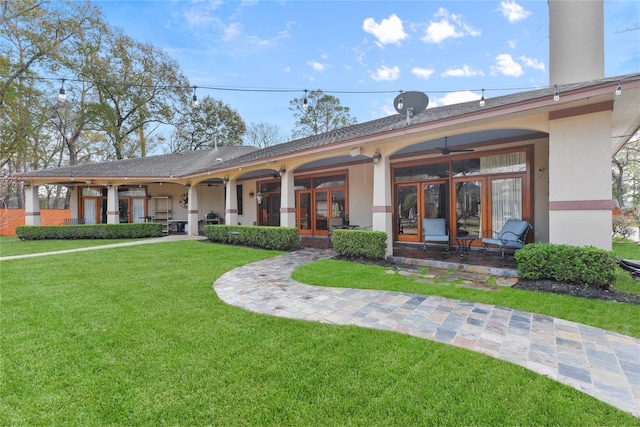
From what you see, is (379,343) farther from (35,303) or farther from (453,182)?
(453,182)

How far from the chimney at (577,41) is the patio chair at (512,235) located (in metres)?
4.23

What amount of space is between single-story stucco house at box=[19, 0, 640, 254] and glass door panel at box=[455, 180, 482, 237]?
3 cm

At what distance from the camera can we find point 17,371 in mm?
2350

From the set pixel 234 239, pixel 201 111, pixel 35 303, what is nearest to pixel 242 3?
pixel 234 239

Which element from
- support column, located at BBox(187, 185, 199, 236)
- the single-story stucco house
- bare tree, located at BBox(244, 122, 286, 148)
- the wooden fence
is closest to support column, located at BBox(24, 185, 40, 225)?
the single-story stucco house

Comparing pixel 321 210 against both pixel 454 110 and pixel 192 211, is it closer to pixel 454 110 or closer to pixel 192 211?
pixel 454 110

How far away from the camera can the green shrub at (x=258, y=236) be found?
28.6 ft

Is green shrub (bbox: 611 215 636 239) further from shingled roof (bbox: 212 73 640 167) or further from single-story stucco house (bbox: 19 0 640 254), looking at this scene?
shingled roof (bbox: 212 73 640 167)

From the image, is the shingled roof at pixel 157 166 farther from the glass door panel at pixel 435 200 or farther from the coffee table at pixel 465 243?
the coffee table at pixel 465 243

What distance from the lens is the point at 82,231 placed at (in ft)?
40.4

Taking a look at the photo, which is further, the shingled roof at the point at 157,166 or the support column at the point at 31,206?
the shingled roof at the point at 157,166

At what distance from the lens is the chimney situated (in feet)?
23.2

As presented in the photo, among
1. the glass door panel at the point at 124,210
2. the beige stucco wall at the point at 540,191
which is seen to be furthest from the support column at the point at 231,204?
the beige stucco wall at the point at 540,191

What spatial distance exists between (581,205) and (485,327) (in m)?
3.27
